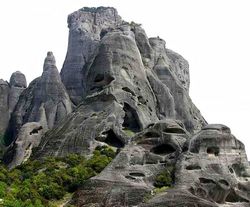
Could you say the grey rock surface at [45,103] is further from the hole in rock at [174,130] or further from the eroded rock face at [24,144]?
the hole in rock at [174,130]

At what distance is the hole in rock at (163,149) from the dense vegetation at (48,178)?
12.0ft

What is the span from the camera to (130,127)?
54625mm

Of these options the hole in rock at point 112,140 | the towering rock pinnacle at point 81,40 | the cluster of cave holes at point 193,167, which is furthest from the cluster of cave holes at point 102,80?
the cluster of cave holes at point 193,167

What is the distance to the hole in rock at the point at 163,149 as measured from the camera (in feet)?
144

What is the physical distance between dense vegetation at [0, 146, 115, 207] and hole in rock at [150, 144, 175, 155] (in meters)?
3.66

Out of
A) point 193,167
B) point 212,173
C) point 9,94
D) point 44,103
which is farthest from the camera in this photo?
point 9,94

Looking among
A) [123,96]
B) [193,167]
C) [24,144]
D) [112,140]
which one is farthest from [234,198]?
[24,144]

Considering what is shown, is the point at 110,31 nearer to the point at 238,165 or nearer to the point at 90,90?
the point at 90,90

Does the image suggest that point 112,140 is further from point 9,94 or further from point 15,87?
point 15,87

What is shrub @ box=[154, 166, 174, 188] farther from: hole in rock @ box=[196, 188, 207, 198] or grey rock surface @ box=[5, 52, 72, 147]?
grey rock surface @ box=[5, 52, 72, 147]

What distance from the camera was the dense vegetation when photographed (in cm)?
3698

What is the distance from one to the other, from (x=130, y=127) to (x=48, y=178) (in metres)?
14.6

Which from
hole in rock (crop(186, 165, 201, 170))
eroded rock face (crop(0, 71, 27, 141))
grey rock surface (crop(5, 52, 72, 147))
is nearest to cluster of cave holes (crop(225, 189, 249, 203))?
hole in rock (crop(186, 165, 201, 170))

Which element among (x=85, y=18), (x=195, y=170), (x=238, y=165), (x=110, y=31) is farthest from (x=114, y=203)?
(x=85, y=18)
